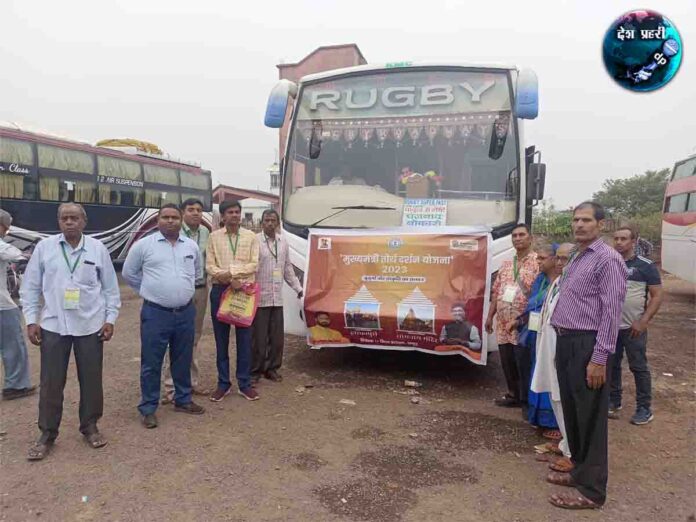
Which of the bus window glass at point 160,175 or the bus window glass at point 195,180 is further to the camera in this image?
the bus window glass at point 195,180

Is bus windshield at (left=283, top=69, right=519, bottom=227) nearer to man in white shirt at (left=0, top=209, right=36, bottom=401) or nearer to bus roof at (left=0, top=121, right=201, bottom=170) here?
man in white shirt at (left=0, top=209, right=36, bottom=401)

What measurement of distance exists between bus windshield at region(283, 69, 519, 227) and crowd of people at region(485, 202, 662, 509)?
0.94 meters

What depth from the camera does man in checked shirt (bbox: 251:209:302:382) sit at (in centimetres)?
468

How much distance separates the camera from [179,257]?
3818 millimetres

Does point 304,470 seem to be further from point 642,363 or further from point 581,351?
point 642,363

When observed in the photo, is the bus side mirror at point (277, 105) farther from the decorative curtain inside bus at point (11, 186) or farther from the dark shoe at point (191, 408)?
the decorative curtain inside bus at point (11, 186)

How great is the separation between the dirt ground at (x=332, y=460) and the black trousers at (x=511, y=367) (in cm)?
22

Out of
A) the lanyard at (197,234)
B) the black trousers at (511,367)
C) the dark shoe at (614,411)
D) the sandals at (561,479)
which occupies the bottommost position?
the dark shoe at (614,411)

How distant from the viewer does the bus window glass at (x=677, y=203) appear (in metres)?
11.3

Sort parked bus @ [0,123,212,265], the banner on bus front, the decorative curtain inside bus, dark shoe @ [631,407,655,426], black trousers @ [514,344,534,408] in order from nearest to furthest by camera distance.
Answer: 1. black trousers @ [514,344,534,408]
2. dark shoe @ [631,407,655,426]
3. the banner on bus front
4. the decorative curtain inside bus
5. parked bus @ [0,123,212,265]

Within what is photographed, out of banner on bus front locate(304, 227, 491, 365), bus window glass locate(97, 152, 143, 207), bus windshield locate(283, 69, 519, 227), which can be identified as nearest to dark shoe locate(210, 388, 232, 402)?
banner on bus front locate(304, 227, 491, 365)

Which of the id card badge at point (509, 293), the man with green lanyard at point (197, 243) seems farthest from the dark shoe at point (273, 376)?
the id card badge at point (509, 293)

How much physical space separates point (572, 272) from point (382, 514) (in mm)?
1693

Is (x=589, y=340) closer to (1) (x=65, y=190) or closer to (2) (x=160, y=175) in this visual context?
(1) (x=65, y=190)
